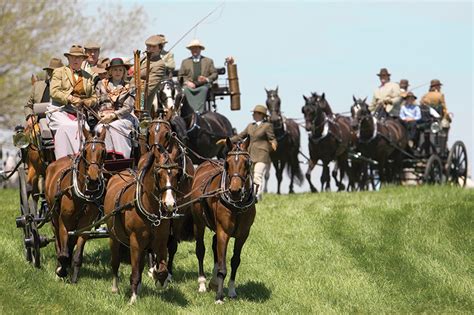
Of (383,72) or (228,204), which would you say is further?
(383,72)

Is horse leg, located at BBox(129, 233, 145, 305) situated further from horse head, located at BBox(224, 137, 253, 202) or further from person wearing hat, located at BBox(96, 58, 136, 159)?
person wearing hat, located at BBox(96, 58, 136, 159)

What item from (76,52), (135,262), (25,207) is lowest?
(135,262)

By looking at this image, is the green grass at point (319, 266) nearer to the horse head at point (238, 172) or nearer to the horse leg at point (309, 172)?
the horse head at point (238, 172)

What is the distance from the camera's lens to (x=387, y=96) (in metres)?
33.9

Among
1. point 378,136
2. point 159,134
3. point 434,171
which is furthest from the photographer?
point 434,171

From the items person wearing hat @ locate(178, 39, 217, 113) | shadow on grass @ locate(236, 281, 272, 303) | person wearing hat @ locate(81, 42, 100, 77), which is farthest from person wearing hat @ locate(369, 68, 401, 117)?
shadow on grass @ locate(236, 281, 272, 303)

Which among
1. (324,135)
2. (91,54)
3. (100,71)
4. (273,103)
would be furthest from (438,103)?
(100,71)

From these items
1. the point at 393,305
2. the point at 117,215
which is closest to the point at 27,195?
the point at 117,215

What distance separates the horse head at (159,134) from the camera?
51.1ft

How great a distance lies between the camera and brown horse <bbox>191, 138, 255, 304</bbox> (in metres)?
16.6

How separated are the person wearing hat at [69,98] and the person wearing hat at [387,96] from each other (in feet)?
54.7

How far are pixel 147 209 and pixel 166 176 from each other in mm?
595

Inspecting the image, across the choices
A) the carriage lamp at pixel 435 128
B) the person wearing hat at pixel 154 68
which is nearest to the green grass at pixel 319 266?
the person wearing hat at pixel 154 68

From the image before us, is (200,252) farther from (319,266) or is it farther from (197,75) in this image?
(197,75)
